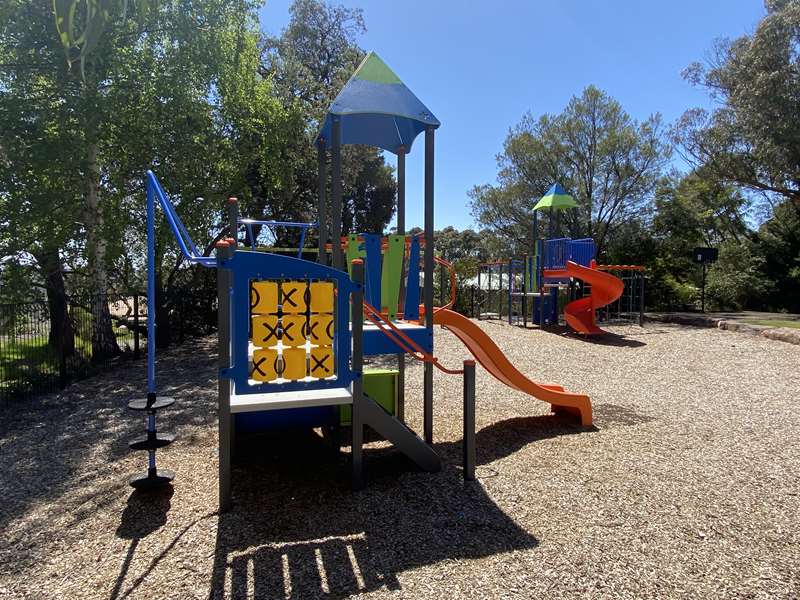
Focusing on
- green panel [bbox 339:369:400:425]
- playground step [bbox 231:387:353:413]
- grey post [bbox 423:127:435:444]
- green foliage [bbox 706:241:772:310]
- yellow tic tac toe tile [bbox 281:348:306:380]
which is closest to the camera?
playground step [bbox 231:387:353:413]

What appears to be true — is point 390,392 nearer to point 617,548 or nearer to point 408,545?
point 408,545

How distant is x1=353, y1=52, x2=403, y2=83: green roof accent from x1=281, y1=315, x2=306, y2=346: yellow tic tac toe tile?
7.48 ft

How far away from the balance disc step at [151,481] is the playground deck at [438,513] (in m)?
0.11

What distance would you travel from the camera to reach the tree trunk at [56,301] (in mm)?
9555

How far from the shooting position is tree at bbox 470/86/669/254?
20.3 m

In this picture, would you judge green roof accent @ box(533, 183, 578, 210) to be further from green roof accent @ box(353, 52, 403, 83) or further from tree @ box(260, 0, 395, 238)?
green roof accent @ box(353, 52, 403, 83)

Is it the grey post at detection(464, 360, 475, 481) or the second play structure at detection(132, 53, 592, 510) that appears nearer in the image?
the second play structure at detection(132, 53, 592, 510)

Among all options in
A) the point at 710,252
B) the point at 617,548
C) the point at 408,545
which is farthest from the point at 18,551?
the point at 710,252

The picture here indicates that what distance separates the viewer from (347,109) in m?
4.28

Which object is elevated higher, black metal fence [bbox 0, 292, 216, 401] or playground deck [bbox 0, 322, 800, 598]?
black metal fence [bbox 0, 292, 216, 401]

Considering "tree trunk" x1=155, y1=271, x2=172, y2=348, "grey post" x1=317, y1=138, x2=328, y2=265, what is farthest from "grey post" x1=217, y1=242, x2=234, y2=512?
"tree trunk" x1=155, y1=271, x2=172, y2=348

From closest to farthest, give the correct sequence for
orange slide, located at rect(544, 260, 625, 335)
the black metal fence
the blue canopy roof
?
the blue canopy roof → the black metal fence → orange slide, located at rect(544, 260, 625, 335)

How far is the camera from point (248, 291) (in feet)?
11.6

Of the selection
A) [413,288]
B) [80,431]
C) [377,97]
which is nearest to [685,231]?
[413,288]
